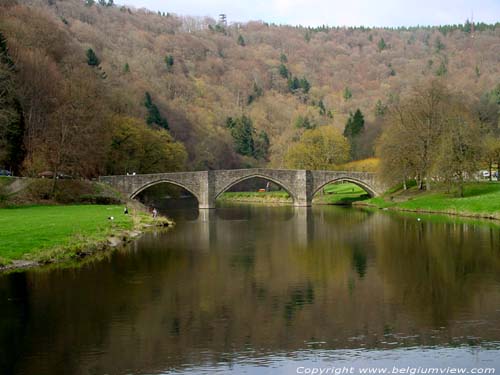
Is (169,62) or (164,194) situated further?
(169,62)

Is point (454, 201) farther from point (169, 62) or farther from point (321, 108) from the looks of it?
point (169, 62)

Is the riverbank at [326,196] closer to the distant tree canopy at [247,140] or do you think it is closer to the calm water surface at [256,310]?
the distant tree canopy at [247,140]

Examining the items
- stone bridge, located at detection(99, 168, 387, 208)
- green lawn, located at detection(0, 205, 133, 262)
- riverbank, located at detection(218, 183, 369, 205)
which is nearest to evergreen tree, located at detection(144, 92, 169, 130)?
riverbank, located at detection(218, 183, 369, 205)

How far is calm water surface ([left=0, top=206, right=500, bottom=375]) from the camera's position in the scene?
1606cm

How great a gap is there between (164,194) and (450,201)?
159 ft

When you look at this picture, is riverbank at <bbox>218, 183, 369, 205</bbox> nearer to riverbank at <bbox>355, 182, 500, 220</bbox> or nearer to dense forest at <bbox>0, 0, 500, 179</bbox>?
dense forest at <bbox>0, 0, 500, 179</bbox>

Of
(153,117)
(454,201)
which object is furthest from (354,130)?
(454,201)

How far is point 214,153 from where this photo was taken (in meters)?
124

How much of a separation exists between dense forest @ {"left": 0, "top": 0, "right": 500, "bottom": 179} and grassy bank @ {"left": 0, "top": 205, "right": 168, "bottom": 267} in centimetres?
1251

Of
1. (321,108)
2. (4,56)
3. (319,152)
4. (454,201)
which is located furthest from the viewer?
(321,108)

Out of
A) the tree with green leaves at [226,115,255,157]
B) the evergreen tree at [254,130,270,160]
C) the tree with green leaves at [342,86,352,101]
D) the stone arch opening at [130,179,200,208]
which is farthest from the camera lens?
the tree with green leaves at [342,86,352,101]

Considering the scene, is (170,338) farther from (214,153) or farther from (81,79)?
(214,153)

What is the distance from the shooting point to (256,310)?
811 inches

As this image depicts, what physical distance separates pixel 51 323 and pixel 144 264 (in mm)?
10651
